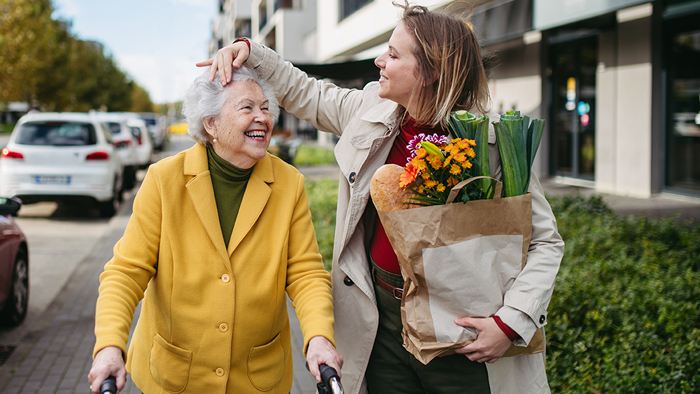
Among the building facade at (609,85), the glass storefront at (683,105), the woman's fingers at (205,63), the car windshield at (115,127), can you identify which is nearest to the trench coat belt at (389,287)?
the woman's fingers at (205,63)

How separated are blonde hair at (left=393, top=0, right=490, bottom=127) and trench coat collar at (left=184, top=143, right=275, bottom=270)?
0.62 metres

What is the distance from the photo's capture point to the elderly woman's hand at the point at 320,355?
6.29 feet

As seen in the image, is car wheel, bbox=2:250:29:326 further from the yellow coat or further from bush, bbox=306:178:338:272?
the yellow coat

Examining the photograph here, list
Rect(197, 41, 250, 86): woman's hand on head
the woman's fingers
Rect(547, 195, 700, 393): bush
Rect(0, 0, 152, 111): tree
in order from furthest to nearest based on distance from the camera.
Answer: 1. Rect(0, 0, 152, 111): tree
2. Rect(547, 195, 700, 393): bush
3. the woman's fingers
4. Rect(197, 41, 250, 86): woman's hand on head

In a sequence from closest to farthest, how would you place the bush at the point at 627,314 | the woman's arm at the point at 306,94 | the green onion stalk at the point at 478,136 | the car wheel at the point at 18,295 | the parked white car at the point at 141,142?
the green onion stalk at the point at 478,136, the woman's arm at the point at 306,94, the bush at the point at 627,314, the car wheel at the point at 18,295, the parked white car at the point at 141,142

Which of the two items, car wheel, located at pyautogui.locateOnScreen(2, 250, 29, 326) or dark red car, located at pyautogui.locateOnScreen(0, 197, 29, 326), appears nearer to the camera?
dark red car, located at pyautogui.locateOnScreen(0, 197, 29, 326)

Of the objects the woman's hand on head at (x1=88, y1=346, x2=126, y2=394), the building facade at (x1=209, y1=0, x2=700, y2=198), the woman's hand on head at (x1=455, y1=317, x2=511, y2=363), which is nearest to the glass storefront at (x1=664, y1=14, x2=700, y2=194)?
the building facade at (x1=209, y1=0, x2=700, y2=198)

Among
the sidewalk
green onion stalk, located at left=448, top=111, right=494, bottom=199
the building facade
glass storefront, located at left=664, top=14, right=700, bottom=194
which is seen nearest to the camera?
green onion stalk, located at left=448, top=111, right=494, bottom=199

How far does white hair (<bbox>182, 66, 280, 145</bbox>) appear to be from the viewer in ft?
6.98

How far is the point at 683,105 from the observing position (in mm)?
11109

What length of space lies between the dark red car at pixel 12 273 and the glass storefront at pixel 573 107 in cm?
1162

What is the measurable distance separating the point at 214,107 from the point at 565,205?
24.5ft

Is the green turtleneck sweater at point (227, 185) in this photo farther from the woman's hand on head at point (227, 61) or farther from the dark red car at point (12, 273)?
the dark red car at point (12, 273)

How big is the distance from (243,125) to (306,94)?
0.49 meters
